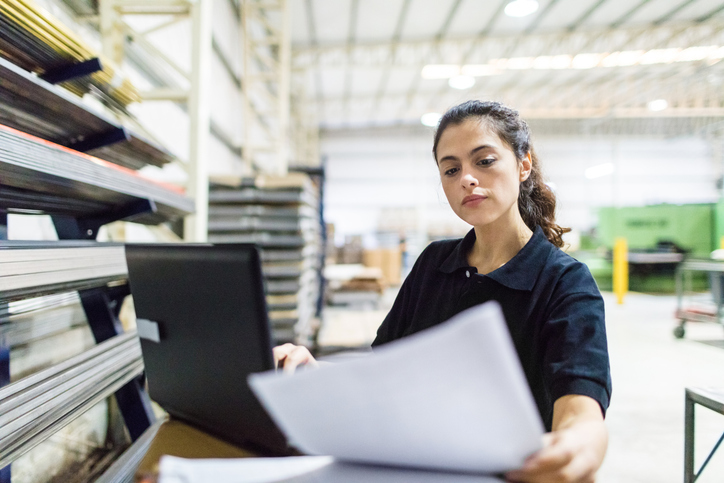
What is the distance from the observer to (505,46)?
33.2ft

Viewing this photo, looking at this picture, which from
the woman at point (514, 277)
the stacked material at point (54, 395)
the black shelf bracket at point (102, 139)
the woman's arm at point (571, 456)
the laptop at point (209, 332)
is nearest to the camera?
the woman's arm at point (571, 456)

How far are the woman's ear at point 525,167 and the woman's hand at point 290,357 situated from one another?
2.70 feet

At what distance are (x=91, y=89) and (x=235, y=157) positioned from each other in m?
5.78

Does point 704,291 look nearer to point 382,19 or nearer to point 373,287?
point 373,287

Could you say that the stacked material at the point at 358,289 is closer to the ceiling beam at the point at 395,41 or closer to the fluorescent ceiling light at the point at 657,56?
the ceiling beam at the point at 395,41

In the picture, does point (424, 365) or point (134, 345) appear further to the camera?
point (134, 345)

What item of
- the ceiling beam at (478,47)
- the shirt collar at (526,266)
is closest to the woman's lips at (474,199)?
the shirt collar at (526,266)

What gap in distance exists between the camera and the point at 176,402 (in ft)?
2.56

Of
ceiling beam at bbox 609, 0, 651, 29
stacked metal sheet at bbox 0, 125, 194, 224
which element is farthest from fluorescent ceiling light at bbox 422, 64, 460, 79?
stacked metal sheet at bbox 0, 125, 194, 224

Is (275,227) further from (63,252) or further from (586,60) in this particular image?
(586,60)

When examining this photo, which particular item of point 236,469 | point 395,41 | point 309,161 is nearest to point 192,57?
point 236,469

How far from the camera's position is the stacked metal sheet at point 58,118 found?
3.72 feet

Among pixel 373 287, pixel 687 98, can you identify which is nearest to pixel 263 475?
pixel 373 287

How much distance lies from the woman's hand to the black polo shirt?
1.41 ft
